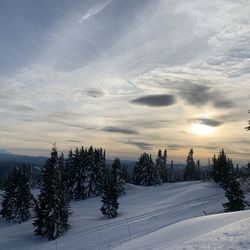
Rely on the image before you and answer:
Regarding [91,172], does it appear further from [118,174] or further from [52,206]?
[52,206]

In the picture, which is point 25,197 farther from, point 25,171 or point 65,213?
point 65,213

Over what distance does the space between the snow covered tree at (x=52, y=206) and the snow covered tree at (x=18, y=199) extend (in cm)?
1351

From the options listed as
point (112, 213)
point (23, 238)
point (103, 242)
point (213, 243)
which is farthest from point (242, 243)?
point (112, 213)

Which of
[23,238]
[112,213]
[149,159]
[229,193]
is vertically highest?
[149,159]

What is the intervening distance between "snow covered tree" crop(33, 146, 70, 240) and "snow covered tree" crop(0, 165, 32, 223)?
13.5 metres

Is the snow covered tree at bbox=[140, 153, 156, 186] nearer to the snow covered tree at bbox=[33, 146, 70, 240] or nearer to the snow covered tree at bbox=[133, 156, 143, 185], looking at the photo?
the snow covered tree at bbox=[133, 156, 143, 185]

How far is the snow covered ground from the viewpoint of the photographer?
44.9 feet

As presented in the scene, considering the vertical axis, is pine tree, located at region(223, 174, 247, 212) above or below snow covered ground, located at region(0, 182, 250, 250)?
above

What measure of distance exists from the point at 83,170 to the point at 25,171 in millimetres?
21041

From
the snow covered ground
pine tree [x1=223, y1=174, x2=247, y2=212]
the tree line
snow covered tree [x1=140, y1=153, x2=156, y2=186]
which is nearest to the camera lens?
the snow covered ground

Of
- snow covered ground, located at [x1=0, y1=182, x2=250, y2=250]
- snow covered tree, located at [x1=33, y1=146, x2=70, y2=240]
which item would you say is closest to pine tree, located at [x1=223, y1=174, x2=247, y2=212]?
snow covered ground, located at [x1=0, y1=182, x2=250, y2=250]

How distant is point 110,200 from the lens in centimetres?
6088

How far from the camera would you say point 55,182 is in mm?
53562

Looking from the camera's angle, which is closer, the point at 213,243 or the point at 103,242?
the point at 213,243
